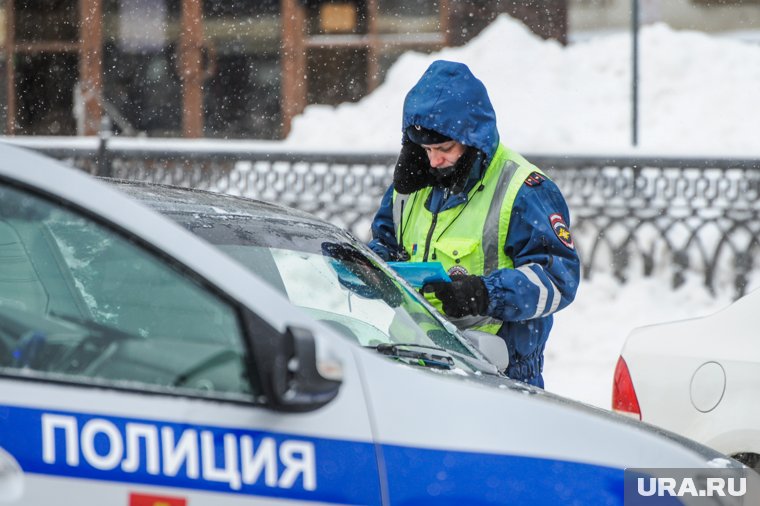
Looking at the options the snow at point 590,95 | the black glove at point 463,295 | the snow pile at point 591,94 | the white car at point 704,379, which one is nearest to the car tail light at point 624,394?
the white car at point 704,379

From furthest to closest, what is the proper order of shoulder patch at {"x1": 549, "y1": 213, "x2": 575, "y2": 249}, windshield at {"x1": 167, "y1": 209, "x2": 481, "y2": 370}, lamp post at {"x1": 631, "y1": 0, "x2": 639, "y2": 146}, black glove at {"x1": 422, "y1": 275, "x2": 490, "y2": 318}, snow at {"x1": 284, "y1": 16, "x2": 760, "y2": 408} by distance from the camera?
snow at {"x1": 284, "y1": 16, "x2": 760, "y2": 408}, lamp post at {"x1": 631, "y1": 0, "x2": 639, "y2": 146}, shoulder patch at {"x1": 549, "y1": 213, "x2": 575, "y2": 249}, black glove at {"x1": 422, "y1": 275, "x2": 490, "y2": 318}, windshield at {"x1": 167, "y1": 209, "x2": 481, "y2": 370}

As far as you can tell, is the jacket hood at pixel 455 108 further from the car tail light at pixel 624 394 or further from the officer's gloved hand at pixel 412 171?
the car tail light at pixel 624 394

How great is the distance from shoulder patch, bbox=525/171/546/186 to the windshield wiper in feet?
3.57

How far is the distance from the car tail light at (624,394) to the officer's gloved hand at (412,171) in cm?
94

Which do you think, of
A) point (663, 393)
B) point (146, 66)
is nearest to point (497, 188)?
point (663, 393)

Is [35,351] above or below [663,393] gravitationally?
above

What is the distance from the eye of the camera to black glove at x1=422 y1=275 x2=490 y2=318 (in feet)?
12.8

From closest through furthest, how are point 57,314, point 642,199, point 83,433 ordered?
point 83,433 → point 57,314 → point 642,199

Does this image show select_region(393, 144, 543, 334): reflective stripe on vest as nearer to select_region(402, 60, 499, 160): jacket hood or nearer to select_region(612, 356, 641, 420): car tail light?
select_region(402, 60, 499, 160): jacket hood

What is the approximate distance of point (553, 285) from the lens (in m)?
3.96

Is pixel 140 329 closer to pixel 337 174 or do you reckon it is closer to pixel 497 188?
pixel 497 188

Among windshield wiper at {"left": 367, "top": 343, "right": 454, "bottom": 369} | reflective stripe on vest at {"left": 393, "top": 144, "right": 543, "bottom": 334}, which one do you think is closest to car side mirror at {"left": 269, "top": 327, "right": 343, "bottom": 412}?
windshield wiper at {"left": 367, "top": 343, "right": 454, "bottom": 369}

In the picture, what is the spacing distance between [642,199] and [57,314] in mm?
7951

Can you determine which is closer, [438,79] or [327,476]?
[327,476]
